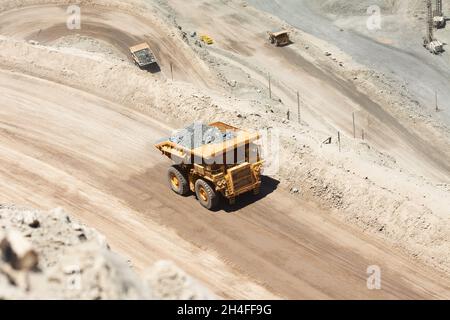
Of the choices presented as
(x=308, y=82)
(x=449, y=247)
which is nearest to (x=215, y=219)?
(x=449, y=247)

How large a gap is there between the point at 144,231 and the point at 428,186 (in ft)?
32.0

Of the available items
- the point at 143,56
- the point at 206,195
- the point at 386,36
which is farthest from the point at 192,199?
the point at 386,36

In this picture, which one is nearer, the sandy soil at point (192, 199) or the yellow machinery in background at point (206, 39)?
the sandy soil at point (192, 199)

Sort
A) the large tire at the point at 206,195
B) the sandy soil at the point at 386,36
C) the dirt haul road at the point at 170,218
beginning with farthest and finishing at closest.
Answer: the sandy soil at the point at 386,36
the large tire at the point at 206,195
the dirt haul road at the point at 170,218

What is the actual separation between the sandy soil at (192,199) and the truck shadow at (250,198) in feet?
0.25

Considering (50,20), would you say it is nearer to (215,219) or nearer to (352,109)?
(352,109)

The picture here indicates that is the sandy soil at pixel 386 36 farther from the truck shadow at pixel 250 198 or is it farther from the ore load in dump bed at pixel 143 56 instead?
the truck shadow at pixel 250 198

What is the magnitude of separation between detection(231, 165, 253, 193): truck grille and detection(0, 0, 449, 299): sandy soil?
0.93 meters

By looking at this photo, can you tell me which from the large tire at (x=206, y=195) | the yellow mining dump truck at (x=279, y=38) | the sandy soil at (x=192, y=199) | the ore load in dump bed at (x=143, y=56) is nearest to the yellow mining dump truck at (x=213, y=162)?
the large tire at (x=206, y=195)

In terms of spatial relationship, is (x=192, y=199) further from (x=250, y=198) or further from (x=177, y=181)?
(x=250, y=198)

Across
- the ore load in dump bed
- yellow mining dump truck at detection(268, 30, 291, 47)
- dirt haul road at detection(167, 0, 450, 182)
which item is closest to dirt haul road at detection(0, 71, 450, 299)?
the ore load in dump bed

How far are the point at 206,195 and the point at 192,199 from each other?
104 centimetres

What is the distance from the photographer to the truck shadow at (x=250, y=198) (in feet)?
61.9

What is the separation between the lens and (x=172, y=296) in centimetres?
1114
